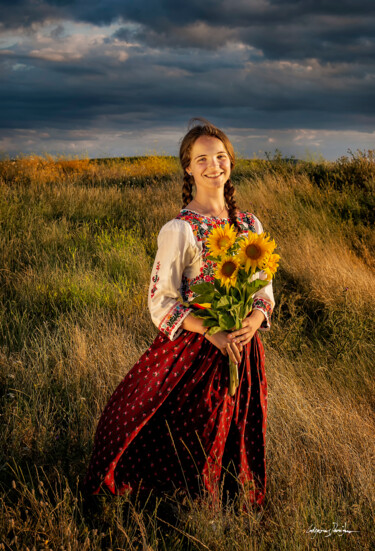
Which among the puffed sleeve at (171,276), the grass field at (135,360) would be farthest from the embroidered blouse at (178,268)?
the grass field at (135,360)

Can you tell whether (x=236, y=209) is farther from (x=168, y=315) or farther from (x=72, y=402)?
(x=72, y=402)

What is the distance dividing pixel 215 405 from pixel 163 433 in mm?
322

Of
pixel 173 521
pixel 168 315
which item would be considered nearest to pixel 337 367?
pixel 173 521

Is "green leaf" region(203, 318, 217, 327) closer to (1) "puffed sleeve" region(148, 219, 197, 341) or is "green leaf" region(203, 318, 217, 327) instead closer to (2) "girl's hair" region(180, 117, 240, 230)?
(1) "puffed sleeve" region(148, 219, 197, 341)

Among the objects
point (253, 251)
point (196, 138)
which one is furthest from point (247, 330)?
point (196, 138)

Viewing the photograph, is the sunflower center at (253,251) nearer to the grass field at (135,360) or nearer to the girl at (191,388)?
the girl at (191,388)

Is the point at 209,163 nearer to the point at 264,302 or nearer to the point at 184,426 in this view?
the point at 264,302

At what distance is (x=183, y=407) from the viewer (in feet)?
6.56

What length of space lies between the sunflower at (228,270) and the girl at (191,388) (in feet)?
0.59

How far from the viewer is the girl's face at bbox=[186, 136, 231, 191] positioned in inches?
79.7

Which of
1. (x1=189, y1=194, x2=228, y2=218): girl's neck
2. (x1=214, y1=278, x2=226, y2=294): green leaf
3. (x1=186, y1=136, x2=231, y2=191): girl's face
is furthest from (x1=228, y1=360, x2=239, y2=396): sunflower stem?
(x1=186, y1=136, x2=231, y2=191): girl's face

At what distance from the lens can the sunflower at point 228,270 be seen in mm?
1703

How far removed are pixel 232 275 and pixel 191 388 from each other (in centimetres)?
56

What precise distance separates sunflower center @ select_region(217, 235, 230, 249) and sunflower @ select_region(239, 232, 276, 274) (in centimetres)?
6
